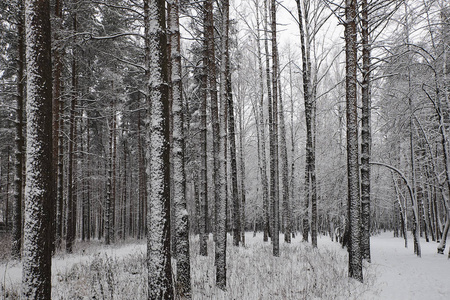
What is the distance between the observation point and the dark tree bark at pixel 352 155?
21.8 ft

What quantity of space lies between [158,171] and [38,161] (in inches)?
71.7

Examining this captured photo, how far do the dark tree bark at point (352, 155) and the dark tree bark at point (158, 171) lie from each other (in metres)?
5.08

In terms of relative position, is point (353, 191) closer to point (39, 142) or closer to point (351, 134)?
point (351, 134)

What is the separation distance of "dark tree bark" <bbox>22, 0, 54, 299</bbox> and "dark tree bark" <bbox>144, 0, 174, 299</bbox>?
155cm

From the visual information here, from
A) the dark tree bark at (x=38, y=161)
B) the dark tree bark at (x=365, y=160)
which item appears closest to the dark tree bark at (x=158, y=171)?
the dark tree bark at (x=38, y=161)

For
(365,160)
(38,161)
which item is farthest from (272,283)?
(38,161)

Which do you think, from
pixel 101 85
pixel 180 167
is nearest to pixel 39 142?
pixel 180 167

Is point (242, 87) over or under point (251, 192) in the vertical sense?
over

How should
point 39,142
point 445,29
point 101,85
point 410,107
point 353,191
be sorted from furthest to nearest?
point 101,85 < point 410,107 < point 445,29 < point 353,191 < point 39,142

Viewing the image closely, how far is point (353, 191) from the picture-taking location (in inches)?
268

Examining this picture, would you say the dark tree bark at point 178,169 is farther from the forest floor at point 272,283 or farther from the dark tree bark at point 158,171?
the dark tree bark at point 158,171

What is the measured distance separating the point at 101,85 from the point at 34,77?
16.0 m

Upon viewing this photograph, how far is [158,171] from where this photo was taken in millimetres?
3738

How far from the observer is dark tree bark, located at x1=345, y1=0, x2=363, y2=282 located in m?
6.66
